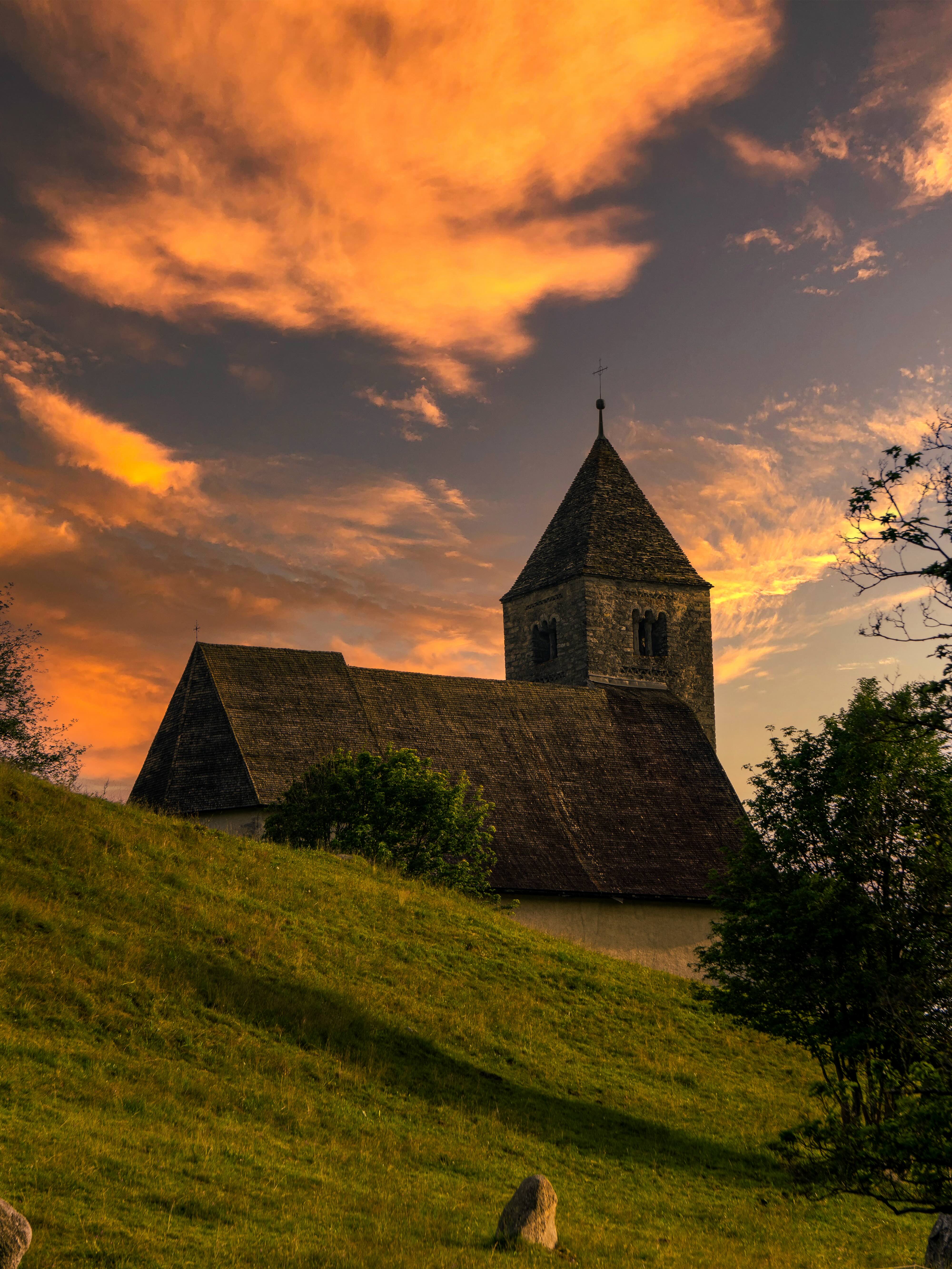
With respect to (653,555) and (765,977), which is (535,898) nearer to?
(765,977)

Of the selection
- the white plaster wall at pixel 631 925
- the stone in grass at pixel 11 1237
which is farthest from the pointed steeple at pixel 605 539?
the stone in grass at pixel 11 1237

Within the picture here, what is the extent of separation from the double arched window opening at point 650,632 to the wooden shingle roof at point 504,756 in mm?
6467

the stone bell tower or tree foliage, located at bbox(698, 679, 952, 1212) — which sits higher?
the stone bell tower

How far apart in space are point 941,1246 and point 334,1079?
29.8 feet

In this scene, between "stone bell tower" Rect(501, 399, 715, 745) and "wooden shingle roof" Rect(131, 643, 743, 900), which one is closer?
"wooden shingle roof" Rect(131, 643, 743, 900)

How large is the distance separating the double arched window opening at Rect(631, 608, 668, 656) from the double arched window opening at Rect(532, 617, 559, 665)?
13.1 ft

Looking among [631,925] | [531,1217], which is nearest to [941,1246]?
[531,1217]

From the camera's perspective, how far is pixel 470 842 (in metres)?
32.4

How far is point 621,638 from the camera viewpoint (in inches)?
2087

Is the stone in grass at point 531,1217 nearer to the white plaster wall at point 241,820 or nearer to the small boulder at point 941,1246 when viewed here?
the small boulder at point 941,1246

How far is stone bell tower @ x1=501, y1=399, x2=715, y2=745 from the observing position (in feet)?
173

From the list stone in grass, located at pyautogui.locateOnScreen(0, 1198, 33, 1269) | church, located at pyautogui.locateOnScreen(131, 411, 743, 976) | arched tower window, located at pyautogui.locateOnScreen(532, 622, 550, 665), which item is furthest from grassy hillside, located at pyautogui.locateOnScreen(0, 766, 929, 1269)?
arched tower window, located at pyautogui.locateOnScreen(532, 622, 550, 665)

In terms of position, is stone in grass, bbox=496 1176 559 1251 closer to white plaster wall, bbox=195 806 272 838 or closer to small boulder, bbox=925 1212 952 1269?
small boulder, bbox=925 1212 952 1269

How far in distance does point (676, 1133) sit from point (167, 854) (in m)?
12.3
